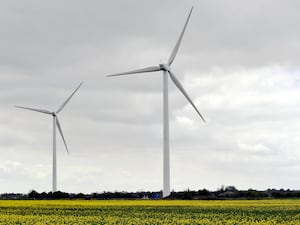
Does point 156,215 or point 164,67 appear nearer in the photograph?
point 156,215

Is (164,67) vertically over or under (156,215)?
over

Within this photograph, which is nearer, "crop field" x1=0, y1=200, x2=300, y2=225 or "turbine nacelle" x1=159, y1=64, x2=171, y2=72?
"crop field" x1=0, y1=200, x2=300, y2=225

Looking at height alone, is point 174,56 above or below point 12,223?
above

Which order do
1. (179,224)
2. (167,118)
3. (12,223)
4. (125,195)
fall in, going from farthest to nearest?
1. (125,195)
2. (167,118)
3. (12,223)
4. (179,224)

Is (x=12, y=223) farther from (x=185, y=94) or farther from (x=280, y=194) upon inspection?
(x=280, y=194)

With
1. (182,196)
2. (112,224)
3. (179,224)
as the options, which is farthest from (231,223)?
(182,196)

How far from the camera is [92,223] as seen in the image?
44438 mm

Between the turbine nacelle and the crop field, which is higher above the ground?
the turbine nacelle

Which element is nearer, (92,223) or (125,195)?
(92,223)

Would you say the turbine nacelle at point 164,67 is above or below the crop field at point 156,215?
above

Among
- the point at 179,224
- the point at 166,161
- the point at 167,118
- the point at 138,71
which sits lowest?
the point at 179,224

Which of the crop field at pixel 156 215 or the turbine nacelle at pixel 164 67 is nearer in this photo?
the crop field at pixel 156 215

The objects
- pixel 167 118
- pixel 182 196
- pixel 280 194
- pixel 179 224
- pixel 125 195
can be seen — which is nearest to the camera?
pixel 179 224

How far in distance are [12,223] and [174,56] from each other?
59.8m
